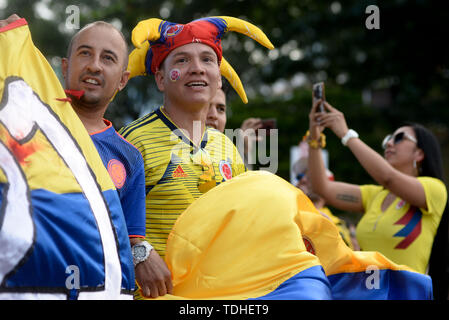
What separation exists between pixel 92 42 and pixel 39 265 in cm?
98

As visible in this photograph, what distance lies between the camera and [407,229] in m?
4.12

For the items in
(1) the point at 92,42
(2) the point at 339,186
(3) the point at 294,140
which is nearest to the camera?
(1) the point at 92,42

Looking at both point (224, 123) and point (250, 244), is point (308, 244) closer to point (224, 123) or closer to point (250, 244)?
point (250, 244)

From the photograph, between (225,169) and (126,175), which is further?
(225,169)

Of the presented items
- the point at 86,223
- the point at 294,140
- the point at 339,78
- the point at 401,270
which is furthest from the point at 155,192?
the point at 339,78

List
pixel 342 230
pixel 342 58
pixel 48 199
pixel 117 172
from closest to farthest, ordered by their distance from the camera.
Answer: pixel 48 199
pixel 117 172
pixel 342 230
pixel 342 58

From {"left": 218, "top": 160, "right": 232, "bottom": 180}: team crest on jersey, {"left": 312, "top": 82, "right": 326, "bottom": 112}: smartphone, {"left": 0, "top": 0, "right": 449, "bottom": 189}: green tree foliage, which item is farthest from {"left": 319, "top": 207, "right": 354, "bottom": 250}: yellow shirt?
{"left": 0, "top": 0, "right": 449, "bottom": 189}: green tree foliage

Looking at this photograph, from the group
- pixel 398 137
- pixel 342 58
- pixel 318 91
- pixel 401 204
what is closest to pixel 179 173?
pixel 318 91

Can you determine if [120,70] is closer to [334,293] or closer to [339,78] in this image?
[334,293]

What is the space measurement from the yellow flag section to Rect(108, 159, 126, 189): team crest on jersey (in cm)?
29

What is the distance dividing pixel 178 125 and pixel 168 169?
33 cm

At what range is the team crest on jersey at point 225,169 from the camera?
104 inches

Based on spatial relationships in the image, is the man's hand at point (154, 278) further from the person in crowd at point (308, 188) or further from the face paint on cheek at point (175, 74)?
the person in crowd at point (308, 188)
